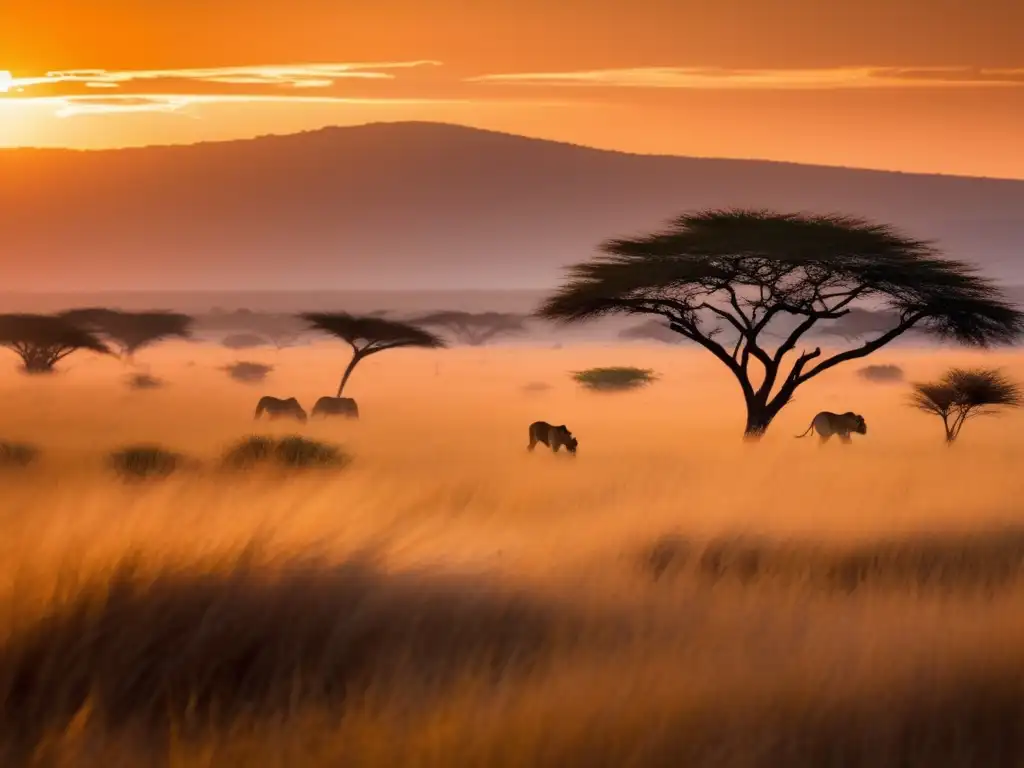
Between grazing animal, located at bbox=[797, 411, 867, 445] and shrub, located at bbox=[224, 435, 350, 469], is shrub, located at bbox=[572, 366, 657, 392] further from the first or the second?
shrub, located at bbox=[224, 435, 350, 469]

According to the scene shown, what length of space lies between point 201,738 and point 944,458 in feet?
75.6

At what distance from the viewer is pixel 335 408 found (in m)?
40.6

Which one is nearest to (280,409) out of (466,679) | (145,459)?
(145,459)

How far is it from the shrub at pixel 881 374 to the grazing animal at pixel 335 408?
3175 cm

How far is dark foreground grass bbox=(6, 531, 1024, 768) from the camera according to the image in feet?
18.2

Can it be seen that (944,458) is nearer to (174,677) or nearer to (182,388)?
(174,677)

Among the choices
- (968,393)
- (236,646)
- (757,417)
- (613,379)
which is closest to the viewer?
(236,646)

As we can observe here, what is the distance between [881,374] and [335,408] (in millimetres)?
34890

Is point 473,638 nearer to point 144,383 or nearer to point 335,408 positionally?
point 335,408

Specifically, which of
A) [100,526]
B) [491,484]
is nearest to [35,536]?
[100,526]

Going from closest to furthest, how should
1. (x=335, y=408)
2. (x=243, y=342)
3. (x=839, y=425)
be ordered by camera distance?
(x=839, y=425)
(x=335, y=408)
(x=243, y=342)

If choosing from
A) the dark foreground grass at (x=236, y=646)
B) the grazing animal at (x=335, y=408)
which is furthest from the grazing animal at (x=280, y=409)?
the dark foreground grass at (x=236, y=646)

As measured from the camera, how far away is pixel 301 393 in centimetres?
5512

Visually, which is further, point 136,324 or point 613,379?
point 136,324
